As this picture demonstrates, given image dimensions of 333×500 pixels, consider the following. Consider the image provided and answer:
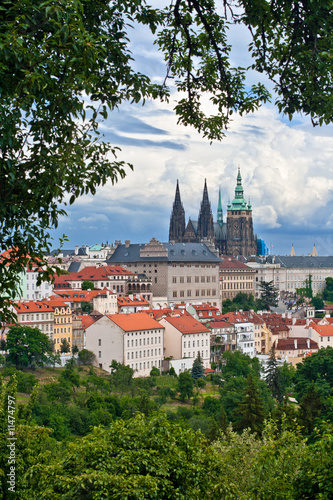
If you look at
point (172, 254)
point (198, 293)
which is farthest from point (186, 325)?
point (198, 293)

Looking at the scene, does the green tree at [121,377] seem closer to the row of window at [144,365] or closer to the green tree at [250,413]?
the row of window at [144,365]

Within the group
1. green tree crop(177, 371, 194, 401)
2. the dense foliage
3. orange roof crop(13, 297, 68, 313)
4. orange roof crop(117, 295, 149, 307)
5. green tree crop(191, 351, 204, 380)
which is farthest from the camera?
orange roof crop(117, 295, 149, 307)

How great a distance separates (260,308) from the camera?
97312 millimetres

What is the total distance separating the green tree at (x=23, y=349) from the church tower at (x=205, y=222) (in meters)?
89.9

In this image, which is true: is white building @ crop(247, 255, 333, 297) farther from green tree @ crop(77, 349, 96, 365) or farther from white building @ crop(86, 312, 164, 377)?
green tree @ crop(77, 349, 96, 365)

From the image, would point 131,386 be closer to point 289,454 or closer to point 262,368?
point 262,368

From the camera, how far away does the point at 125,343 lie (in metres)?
55.9

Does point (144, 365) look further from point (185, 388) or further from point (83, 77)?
point (83, 77)

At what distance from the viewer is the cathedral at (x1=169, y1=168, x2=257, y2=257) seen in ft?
451

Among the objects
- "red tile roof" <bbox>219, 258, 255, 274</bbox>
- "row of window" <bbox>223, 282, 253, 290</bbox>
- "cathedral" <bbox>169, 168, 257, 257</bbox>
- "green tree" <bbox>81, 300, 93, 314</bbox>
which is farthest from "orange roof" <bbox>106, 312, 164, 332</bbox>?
"cathedral" <bbox>169, 168, 257, 257</bbox>

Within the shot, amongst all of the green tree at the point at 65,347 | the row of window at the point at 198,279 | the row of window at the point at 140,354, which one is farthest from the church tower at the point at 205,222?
the green tree at the point at 65,347

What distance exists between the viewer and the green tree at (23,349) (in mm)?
48562

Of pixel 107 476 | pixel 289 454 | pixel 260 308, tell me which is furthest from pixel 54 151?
pixel 260 308

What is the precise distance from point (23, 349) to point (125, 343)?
932 cm
